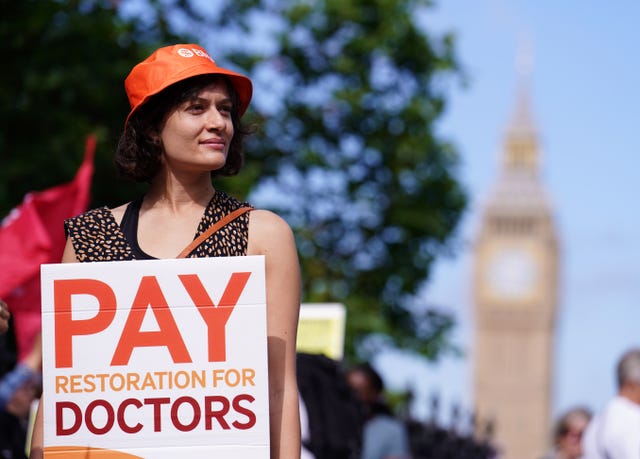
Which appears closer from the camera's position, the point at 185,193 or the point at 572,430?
the point at 185,193

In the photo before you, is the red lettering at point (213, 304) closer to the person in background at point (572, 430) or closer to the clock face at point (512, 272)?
the person in background at point (572, 430)

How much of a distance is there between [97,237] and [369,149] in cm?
1892

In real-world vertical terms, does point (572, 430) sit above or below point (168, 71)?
below

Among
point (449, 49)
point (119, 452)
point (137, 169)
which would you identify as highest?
point (449, 49)

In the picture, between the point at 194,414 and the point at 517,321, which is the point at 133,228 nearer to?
Result: the point at 194,414

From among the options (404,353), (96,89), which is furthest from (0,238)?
(404,353)

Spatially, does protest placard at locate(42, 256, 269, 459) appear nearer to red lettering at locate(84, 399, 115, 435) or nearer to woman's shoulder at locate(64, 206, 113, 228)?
red lettering at locate(84, 399, 115, 435)

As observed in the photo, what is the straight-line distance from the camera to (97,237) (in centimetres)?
329

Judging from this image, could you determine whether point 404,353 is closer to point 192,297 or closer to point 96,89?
point 96,89

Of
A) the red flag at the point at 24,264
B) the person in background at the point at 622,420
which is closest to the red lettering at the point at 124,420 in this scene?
the person in background at the point at 622,420

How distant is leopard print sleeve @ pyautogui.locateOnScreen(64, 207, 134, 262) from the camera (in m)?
3.26

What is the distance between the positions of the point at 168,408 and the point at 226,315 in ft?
0.71

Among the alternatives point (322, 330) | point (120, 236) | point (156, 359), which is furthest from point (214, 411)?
point (322, 330)

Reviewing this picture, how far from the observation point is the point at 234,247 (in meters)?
3.25
